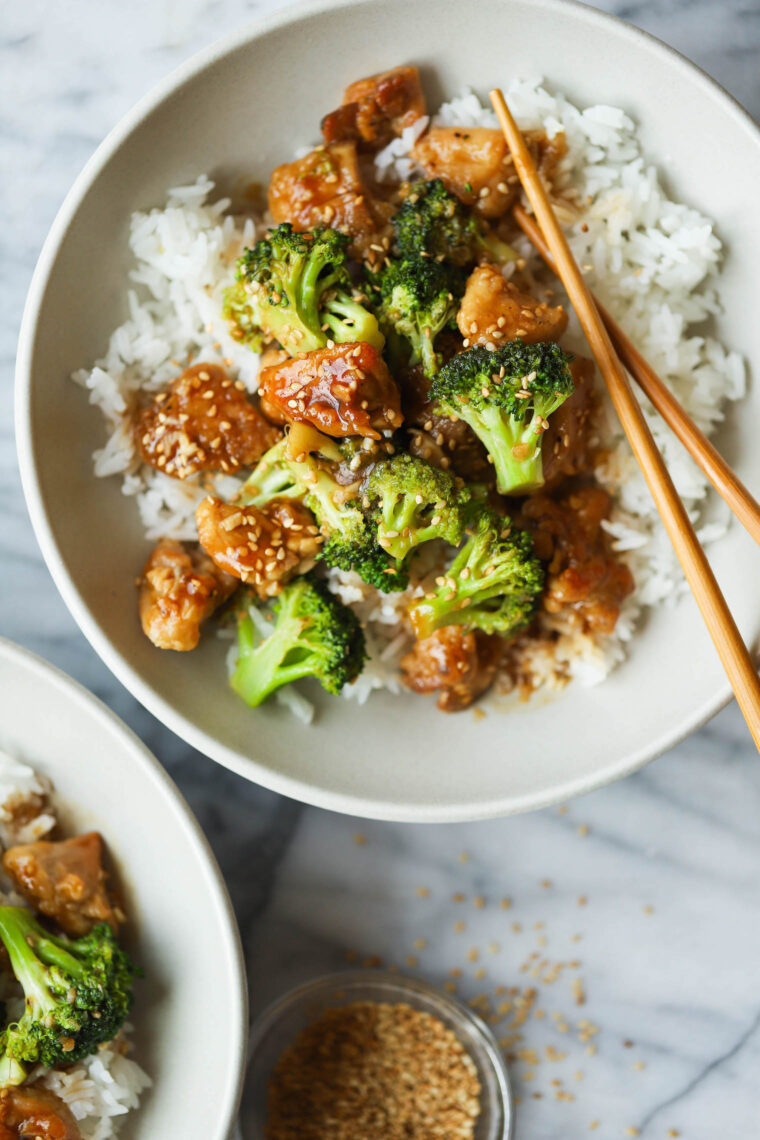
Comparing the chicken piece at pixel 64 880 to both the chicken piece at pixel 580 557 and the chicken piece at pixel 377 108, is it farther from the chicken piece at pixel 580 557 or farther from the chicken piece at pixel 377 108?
the chicken piece at pixel 377 108

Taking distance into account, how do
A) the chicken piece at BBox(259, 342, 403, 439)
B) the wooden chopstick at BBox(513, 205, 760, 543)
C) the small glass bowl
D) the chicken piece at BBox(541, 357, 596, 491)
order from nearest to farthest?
the chicken piece at BBox(259, 342, 403, 439) → the wooden chopstick at BBox(513, 205, 760, 543) → the chicken piece at BBox(541, 357, 596, 491) → the small glass bowl

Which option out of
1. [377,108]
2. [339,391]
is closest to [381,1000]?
[339,391]

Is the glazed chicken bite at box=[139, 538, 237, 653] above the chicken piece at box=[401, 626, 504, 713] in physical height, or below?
above

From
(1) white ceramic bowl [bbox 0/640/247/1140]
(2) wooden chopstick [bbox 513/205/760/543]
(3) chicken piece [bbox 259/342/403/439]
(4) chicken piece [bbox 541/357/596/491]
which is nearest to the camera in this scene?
(3) chicken piece [bbox 259/342/403/439]

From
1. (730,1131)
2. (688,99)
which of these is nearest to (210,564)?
(688,99)

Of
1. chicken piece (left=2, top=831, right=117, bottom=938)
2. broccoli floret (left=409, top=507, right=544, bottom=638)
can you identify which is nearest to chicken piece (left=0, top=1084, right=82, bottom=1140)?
chicken piece (left=2, top=831, right=117, bottom=938)

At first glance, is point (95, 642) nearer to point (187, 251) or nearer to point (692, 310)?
point (187, 251)

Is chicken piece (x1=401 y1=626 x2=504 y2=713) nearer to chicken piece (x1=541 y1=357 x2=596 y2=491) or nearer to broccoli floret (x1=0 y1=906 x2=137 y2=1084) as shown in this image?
chicken piece (x1=541 y1=357 x2=596 y2=491)

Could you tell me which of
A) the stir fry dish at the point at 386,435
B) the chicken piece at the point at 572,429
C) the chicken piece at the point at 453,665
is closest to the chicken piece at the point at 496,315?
the stir fry dish at the point at 386,435
